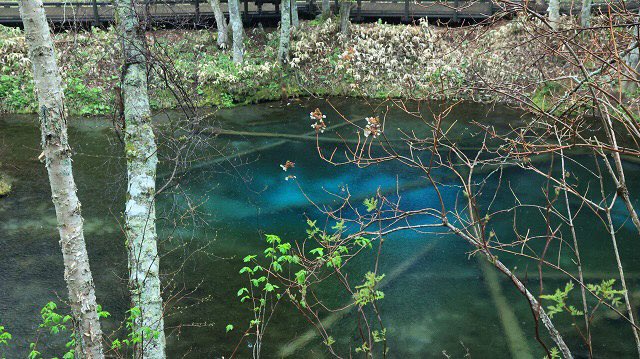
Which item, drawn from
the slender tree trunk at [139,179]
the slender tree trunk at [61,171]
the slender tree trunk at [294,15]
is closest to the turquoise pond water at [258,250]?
the slender tree trunk at [139,179]

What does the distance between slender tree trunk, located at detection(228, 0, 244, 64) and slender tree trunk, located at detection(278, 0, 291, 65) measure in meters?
1.56

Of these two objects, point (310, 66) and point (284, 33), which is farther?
point (310, 66)

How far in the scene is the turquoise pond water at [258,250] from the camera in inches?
365

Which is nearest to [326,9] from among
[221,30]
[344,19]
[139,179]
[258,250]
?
[344,19]

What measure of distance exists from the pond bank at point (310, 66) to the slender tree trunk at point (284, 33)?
1.12 ft

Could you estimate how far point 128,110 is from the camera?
291 inches

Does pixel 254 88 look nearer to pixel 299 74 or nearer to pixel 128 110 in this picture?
pixel 299 74

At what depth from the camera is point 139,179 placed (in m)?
7.46

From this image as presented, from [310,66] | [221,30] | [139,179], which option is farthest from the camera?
[221,30]

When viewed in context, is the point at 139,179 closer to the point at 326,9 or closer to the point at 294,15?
the point at 294,15

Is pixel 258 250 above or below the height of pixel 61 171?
below

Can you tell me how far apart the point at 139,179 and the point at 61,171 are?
2.08m

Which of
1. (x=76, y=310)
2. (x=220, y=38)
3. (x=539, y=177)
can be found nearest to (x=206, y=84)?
(x=220, y=38)

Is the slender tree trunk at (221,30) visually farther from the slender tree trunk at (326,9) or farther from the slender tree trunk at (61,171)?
the slender tree trunk at (61,171)
